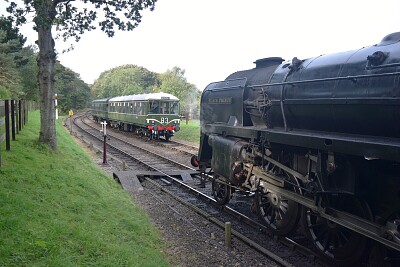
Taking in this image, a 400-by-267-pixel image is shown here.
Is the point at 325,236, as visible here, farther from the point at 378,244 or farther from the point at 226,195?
the point at 226,195

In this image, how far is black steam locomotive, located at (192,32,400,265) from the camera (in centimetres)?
465

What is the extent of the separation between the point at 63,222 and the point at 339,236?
14.7 ft

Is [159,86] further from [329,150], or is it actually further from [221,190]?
[329,150]

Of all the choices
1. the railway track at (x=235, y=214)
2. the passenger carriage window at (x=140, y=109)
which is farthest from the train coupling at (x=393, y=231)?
the passenger carriage window at (x=140, y=109)

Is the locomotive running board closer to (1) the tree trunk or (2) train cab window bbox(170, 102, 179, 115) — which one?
(1) the tree trunk

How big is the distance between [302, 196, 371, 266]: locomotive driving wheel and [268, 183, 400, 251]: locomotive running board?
0.23 metres

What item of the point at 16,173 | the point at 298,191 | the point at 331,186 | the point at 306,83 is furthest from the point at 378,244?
the point at 16,173

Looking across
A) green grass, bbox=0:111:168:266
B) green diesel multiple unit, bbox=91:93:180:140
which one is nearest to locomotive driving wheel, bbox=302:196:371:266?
green grass, bbox=0:111:168:266

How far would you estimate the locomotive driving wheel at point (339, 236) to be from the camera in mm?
5215

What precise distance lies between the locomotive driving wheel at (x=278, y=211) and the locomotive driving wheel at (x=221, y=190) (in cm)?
127

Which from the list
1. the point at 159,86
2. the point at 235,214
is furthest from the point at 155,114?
the point at 159,86

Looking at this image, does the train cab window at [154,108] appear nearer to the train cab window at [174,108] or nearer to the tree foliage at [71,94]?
the train cab window at [174,108]

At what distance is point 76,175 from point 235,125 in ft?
14.5

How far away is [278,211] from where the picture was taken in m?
7.01
